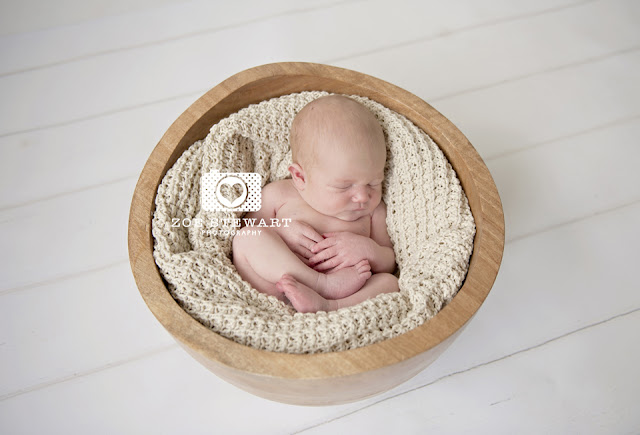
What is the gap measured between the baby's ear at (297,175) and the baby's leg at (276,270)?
0.16 meters

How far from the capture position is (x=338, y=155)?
3.59 ft

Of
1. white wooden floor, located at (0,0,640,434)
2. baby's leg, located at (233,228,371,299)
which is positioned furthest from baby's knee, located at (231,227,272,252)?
white wooden floor, located at (0,0,640,434)

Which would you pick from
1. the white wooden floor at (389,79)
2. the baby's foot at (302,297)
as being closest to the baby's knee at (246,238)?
the baby's foot at (302,297)

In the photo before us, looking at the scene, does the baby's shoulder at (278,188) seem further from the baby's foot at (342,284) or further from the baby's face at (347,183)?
the baby's foot at (342,284)

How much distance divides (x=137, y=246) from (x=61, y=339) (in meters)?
0.41

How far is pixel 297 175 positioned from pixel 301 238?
0.48 ft

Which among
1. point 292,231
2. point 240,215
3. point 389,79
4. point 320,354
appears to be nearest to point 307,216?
point 292,231

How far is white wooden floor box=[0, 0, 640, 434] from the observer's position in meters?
1.11

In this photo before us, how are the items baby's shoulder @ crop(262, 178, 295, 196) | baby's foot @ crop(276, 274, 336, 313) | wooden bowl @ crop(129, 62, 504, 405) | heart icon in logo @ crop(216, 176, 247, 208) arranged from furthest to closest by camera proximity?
baby's shoulder @ crop(262, 178, 295, 196) → heart icon in logo @ crop(216, 176, 247, 208) → baby's foot @ crop(276, 274, 336, 313) → wooden bowl @ crop(129, 62, 504, 405)

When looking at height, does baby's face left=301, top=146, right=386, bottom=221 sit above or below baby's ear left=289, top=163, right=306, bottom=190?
below

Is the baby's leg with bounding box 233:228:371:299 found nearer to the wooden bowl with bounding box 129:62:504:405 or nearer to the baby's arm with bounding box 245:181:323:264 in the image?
the baby's arm with bounding box 245:181:323:264

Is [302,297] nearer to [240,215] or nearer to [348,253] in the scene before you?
[348,253]

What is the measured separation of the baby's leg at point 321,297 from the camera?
102 cm

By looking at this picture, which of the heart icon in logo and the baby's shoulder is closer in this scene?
the heart icon in logo
